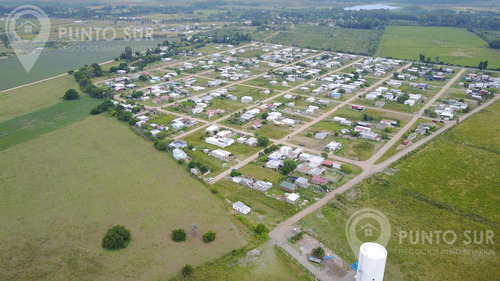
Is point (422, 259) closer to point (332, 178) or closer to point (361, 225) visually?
point (361, 225)

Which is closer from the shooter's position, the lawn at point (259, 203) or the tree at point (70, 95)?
the lawn at point (259, 203)

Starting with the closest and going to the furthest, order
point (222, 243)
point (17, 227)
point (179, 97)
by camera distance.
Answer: point (222, 243)
point (17, 227)
point (179, 97)

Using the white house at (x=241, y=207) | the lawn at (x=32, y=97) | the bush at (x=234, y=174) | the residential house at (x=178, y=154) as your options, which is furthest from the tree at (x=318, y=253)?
the lawn at (x=32, y=97)

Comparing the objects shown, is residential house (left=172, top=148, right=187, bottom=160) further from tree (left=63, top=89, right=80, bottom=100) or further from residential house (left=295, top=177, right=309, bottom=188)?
tree (left=63, top=89, right=80, bottom=100)

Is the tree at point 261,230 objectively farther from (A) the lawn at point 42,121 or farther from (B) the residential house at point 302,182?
(A) the lawn at point 42,121

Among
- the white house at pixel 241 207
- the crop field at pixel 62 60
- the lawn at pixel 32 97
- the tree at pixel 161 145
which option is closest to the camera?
the white house at pixel 241 207

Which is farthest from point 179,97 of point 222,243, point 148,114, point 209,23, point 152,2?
point 152,2
